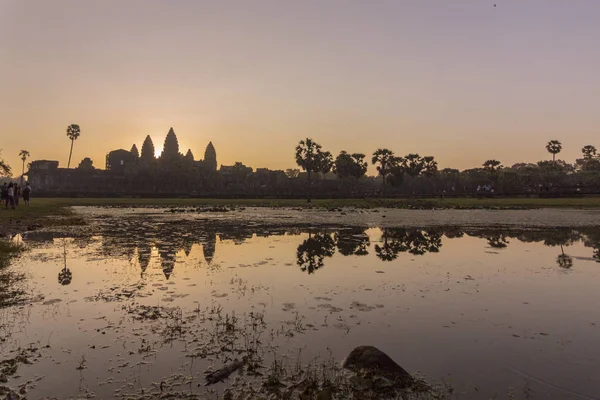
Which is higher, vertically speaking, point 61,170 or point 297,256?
point 61,170

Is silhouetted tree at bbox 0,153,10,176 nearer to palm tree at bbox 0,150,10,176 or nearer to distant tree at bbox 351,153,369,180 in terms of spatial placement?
palm tree at bbox 0,150,10,176

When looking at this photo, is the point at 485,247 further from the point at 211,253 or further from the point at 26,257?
the point at 26,257

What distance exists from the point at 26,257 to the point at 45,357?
37.8ft

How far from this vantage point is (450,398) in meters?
5.78

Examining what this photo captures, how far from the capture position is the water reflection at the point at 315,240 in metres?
17.5

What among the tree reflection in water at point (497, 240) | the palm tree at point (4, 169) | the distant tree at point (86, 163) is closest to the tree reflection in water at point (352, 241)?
the tree reflection in water at point (497, 240)

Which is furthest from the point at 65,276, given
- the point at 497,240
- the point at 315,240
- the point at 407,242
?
the point at 497,240

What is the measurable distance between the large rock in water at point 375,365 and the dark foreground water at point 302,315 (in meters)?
0.56

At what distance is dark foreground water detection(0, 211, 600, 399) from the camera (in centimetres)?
652

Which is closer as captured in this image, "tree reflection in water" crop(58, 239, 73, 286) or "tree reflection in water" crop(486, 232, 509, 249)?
"tree reflection in water" crop(58, 239, 73, 286)

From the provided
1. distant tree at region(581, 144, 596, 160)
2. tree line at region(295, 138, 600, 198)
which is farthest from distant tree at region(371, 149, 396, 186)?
distant tree at region(581, 144, 596, 160)

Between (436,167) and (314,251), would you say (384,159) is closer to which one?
(436,167)

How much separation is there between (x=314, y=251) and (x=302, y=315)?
1031cm

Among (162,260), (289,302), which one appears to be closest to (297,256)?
(162,260)
